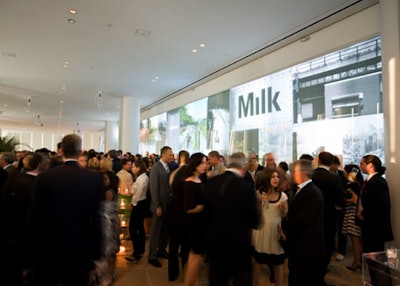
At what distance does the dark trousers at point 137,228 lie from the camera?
415 cm

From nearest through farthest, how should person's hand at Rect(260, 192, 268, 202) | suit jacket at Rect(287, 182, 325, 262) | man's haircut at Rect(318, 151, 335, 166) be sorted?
suit jacket at Rect(287, 182, 325, 262) < person's hand at Rect(260, 192, 268, 202) < man's haircut at Rect(318, 151, 335, 166)

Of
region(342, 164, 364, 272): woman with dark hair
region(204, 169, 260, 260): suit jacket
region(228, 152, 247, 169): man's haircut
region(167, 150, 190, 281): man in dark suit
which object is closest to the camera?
region(204, 169, 260, 260): suit jacket

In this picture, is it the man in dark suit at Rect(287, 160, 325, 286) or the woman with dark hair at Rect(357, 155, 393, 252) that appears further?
the woman with dark hair at Rect(357, 155, 393, 252)

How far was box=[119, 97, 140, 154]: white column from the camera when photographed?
12.3 m

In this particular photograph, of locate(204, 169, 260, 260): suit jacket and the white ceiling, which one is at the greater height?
the white ceiling

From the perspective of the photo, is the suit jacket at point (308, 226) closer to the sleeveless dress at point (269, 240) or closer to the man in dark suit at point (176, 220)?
the sleeveless dress at point (269, 240)

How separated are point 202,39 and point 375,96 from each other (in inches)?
141

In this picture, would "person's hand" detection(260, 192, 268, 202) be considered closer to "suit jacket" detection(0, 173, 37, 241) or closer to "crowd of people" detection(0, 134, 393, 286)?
"crowd of people" detection(0, 134, 393, 286)

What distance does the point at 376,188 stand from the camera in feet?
11.5

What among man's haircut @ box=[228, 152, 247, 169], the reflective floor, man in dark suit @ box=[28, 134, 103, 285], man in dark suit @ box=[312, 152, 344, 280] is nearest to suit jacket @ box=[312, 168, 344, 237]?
man in dark suit @ box=[312, 152, 344, 280]

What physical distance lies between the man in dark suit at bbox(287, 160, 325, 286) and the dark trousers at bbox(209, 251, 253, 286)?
576 millimetres

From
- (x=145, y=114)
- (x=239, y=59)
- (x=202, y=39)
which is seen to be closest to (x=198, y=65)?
(x=239, y=59)

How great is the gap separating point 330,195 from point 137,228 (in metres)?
2.62

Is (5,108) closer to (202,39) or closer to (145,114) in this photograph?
(145,114)
